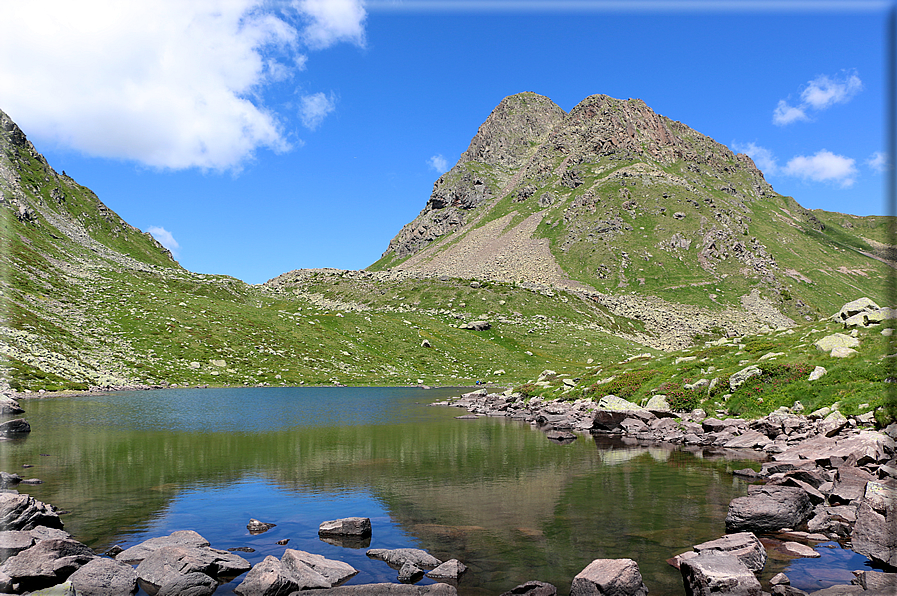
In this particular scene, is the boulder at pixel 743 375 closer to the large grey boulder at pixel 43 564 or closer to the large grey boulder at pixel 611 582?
the large grey boulder at pixel 611 582

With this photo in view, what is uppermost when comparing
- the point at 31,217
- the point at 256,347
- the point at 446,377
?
the point at 31,217

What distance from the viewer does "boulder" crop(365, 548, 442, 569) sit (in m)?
14.1

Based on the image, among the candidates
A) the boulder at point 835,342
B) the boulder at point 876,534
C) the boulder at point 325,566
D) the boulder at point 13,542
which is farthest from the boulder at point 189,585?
the boulder at point 835,342

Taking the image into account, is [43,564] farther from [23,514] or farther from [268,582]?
[268,582]

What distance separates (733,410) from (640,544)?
28.6 meters

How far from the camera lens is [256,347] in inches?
4200

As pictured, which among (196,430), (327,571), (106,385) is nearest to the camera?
(327,571)

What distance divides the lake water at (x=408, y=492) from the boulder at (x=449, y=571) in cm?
32

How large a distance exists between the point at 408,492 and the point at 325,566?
928 centimetres

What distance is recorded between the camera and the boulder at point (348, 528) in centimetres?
1681

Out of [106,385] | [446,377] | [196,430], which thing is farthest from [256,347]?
[196,430]

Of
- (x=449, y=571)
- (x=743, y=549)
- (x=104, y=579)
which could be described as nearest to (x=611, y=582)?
(x=449, y=571)

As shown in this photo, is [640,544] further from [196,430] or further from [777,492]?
[196,430]

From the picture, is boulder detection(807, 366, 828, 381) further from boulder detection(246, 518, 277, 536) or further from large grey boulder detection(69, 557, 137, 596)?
large grey boulder detection(69, 557, 137, 596)
